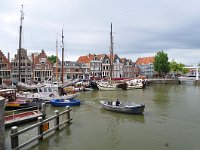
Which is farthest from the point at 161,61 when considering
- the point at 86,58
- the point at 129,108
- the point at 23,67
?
the point at 129,108

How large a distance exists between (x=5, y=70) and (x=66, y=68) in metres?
26.6

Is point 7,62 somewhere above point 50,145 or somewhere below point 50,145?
above

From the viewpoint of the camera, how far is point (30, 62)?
2950 inches

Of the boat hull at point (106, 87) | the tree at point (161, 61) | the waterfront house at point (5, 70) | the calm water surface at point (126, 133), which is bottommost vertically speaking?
the calm water surface at point (126, 133)

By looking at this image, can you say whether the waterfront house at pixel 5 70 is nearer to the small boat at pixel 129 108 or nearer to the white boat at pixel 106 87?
the white boat at pixel 106 87

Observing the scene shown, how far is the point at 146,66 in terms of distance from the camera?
13062 cm

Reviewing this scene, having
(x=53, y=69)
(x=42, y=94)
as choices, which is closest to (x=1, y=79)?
(x=53, y=69)

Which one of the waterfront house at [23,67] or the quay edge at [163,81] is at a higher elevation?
the waterfront house at [23,67]

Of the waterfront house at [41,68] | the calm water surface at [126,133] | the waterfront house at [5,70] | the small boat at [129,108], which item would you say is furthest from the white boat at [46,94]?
the waterfront house at [41,68]

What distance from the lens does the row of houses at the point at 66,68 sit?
67625 mm

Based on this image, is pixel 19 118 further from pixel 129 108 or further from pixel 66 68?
pixel 66 68

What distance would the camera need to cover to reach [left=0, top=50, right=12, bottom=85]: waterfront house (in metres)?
66.0

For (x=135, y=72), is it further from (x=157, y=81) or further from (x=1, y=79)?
(x=1, y=79)

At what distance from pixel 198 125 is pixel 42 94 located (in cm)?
2408
